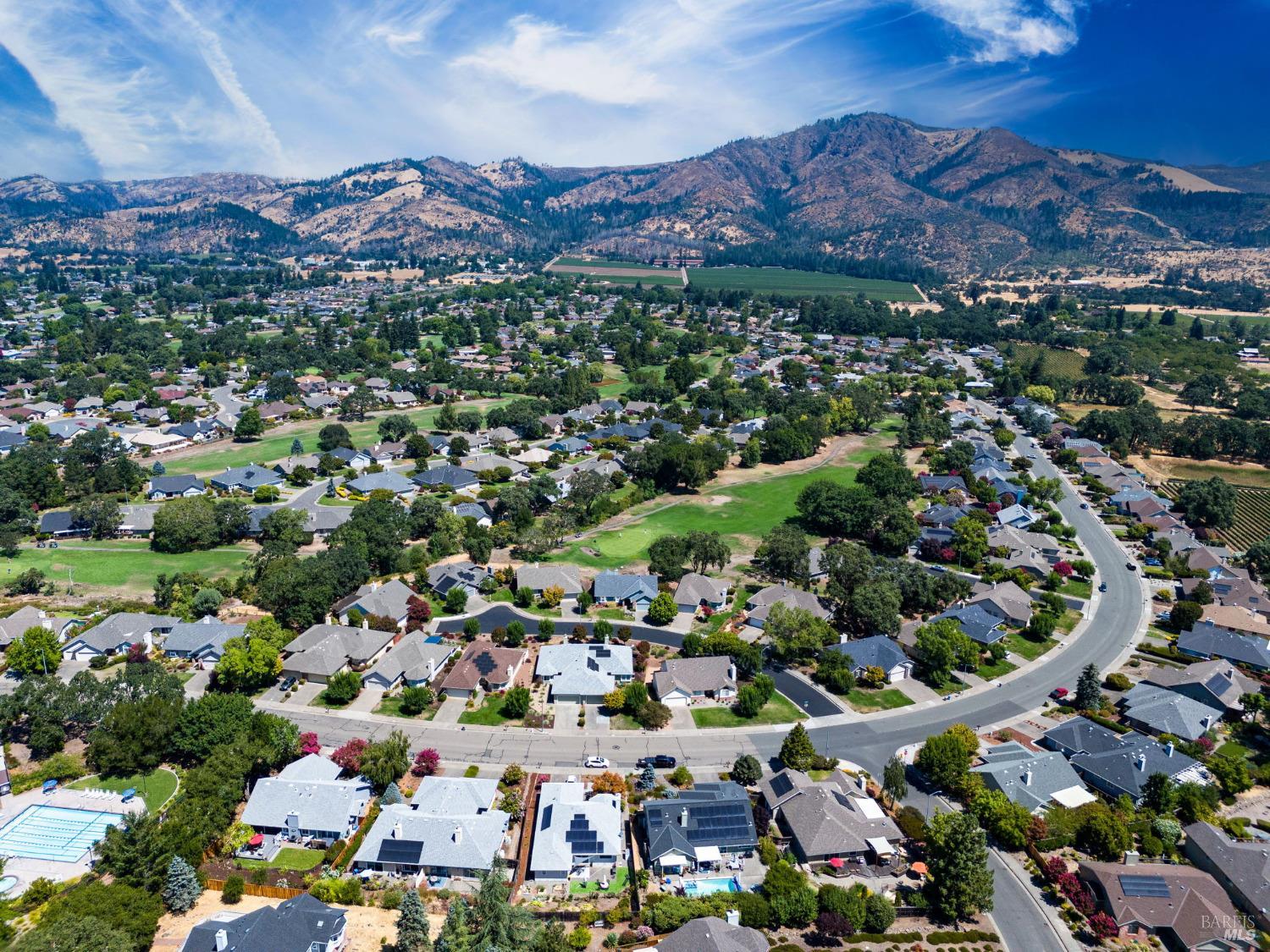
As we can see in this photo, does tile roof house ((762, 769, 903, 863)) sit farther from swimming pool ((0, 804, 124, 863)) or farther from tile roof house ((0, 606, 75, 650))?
tile roof house ((0, 606, 75, 650))

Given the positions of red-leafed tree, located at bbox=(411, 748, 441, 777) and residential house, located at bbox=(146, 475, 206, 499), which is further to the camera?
residential house, located at bbox=(146, 475, 206, 499)

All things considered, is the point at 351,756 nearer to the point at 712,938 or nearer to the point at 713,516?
the point at 712,938

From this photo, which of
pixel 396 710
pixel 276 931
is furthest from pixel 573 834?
pixel 396 710

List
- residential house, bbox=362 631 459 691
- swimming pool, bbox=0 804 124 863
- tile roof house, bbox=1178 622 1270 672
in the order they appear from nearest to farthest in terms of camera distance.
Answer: swimming pool, bbox=0 804 124 863 → residential house, bbox=362 631 459 691 → tile roof house, bbox=1178 622 1270 672

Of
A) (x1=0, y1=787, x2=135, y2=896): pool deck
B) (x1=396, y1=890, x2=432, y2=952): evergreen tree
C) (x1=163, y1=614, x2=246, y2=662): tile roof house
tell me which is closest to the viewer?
(x1=396, y1=890, x2=432, y2=952): evergreen tree

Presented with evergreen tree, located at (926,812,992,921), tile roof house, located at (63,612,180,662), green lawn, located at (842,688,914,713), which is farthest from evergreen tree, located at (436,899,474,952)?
tile roof house, located at (63,612,180,662)

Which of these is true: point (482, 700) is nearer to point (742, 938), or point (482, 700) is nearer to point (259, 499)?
point (742, 938)
